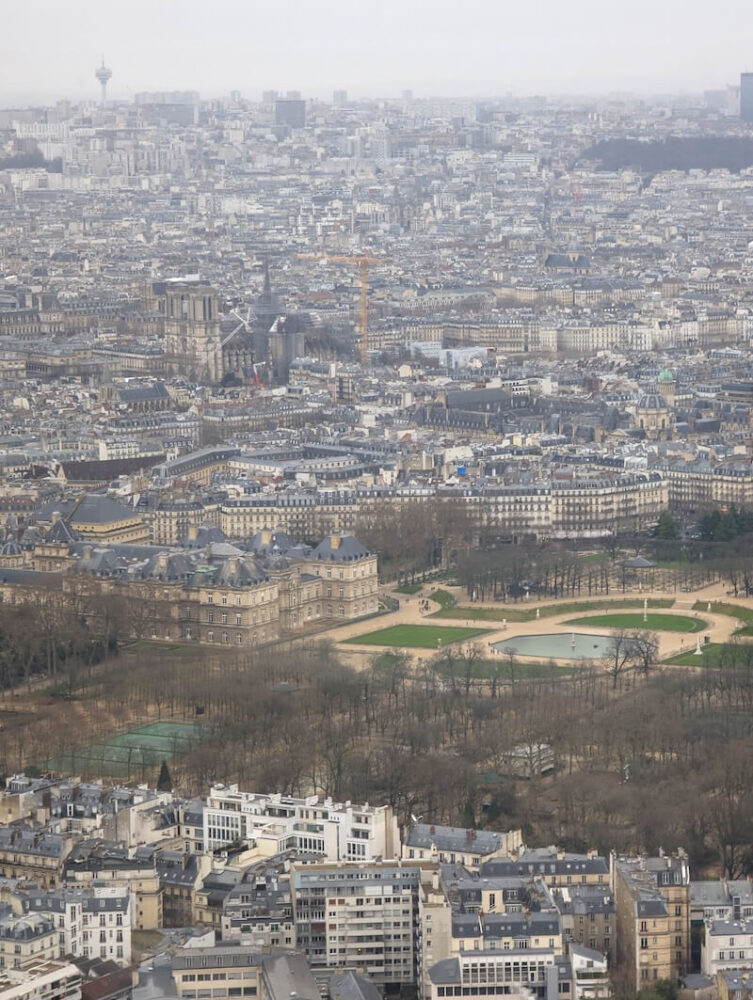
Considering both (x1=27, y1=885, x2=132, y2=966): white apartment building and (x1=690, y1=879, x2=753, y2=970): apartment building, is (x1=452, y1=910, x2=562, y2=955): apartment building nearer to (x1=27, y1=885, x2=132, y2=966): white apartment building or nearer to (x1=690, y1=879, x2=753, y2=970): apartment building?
(x1=690, y1=879, x2=753, y2=970): apartment building

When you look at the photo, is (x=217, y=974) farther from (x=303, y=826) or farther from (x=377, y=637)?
(x=377, y=637)

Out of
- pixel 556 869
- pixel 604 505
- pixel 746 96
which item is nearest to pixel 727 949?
pixel 556 869

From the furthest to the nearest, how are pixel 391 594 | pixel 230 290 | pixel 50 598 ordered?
1. pixel 230 290
2. pixel 391 594
3. pixel 50 598

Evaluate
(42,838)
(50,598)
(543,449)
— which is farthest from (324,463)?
(42,838)

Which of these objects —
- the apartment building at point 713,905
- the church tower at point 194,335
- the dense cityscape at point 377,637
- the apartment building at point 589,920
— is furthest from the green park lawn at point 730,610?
the church tower at point 194,335

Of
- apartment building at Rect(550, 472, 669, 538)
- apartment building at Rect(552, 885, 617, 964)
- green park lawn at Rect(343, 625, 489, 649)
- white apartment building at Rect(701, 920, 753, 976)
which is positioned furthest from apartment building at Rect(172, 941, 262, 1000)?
apartment building at Rect(550, 472, 669, 538)

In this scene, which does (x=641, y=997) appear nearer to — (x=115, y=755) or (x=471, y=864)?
(x=471, y=864)
